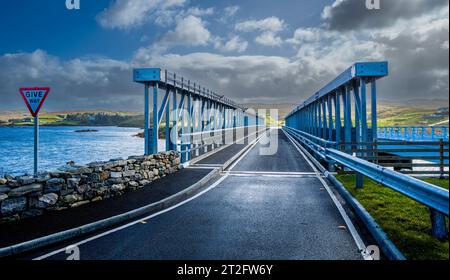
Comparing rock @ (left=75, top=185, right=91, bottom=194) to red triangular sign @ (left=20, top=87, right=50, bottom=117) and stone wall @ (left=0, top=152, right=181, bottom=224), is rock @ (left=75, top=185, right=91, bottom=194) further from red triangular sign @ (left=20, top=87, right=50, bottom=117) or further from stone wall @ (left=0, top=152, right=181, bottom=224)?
red triangular sign @ (left=20, top=87, right=50, bottom=117)

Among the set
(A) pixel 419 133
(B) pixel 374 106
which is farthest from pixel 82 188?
(A) pixel 419 133

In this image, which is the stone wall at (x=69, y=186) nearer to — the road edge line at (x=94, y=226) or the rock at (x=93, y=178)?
the rock at (x=93, y=178)

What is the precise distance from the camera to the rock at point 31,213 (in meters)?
5.99

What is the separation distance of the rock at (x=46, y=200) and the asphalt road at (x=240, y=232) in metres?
1.93

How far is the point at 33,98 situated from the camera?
289 inches

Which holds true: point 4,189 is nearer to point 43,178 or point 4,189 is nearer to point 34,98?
point 43,178

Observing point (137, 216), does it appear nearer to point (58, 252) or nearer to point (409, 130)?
point (58, 252)

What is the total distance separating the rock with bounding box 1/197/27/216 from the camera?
5695 millimetres

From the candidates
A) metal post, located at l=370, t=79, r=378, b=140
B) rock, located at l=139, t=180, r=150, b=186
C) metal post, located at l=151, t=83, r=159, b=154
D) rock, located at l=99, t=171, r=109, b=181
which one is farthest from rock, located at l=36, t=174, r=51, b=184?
metal post, located at l=370, t=79, r=378, b=140

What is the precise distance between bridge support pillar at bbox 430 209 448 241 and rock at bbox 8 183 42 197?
257 inches

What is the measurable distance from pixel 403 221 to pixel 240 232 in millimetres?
2765

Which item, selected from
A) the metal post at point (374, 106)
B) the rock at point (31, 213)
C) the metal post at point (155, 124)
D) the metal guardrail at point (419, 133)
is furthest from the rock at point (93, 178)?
the metal guardrail at point (419, 133)
